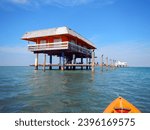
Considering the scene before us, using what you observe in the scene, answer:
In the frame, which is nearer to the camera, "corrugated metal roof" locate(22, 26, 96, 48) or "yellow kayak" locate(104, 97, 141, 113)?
"yellow kayak" locate(104, 97, 141, 113)

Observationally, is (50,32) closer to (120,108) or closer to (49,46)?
(49,46)

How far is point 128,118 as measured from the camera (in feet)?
10.8

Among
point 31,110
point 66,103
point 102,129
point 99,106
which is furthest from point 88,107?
point 102,129

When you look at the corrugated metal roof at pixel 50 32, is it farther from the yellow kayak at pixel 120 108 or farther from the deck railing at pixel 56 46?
the yellow kayak at pixel 120 108

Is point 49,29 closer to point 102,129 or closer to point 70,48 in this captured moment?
point 70,48

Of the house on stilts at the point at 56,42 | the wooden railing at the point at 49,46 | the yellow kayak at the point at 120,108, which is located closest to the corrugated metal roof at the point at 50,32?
the house on stilts at the point at 56,42

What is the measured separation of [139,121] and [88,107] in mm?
2038

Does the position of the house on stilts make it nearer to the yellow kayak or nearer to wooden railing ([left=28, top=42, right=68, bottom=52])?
wooden railing ([left=28, top=42, right=68, bottom=52])

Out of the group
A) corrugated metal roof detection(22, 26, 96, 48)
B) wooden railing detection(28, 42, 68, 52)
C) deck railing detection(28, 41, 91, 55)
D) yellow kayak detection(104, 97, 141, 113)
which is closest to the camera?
yellow kayak detection(104, 97, 141, 113)

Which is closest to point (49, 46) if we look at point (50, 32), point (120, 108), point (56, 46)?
point (56, 46)

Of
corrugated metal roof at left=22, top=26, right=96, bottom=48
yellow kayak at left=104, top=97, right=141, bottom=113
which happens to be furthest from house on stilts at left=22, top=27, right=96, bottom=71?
yellow kayak at left=104, top=97, right=141, bottom=113

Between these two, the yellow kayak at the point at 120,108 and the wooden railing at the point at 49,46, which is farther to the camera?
the wooden railing at the point at 49,46

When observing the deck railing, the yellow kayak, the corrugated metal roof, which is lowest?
the yellow kayak

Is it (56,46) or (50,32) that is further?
(50,32)
